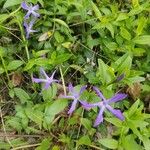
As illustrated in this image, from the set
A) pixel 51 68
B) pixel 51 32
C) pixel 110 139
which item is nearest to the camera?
pixel 110 139

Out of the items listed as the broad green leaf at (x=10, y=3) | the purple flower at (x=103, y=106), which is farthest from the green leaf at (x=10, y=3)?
the purple flower at (x=103, y=106)

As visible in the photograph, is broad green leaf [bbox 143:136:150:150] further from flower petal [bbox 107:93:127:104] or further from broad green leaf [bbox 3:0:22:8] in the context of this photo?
broad green leaf [bbox 3:0:22:8]

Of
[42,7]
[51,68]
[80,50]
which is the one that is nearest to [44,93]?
[51,68]

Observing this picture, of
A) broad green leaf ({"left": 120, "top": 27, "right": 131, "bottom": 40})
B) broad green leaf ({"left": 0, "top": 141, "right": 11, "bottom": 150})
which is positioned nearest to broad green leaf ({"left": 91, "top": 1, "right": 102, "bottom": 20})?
broad green leaf ({"left": 120, "top": 27, "right": 131, "bottom": 40})

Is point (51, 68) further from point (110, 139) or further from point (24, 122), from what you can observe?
point (110, 139)

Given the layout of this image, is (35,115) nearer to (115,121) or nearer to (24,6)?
(115,121)

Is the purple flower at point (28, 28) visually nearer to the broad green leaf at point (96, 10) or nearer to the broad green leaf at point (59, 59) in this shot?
the broad green leaf at point (59, 59)

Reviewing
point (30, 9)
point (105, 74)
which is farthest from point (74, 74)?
point (30, 9)
